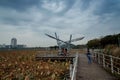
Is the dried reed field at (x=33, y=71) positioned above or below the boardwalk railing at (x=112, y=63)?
below

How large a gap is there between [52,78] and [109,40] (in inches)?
1372

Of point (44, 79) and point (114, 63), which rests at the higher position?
point (114, 63)

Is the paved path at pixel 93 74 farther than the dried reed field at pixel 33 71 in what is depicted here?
No

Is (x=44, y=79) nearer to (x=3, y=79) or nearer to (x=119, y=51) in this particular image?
(x=3, y=79)

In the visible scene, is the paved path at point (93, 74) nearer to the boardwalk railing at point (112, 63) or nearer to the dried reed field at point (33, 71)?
the boardwalk railing at point (112, 63)

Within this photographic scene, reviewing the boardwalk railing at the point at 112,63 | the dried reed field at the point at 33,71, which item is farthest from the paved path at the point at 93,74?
the dried reed field at the point at 33,71

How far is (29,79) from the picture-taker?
15117 mm

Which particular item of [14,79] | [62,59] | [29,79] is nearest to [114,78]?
[29,79]

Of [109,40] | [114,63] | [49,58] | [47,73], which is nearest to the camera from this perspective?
[114,63]

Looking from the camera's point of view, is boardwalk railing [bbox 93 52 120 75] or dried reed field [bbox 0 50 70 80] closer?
boardwalk railing [bbox 93 52 120 75]

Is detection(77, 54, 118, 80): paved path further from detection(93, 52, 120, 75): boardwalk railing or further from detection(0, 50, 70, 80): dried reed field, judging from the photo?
detection(0, 50, 70, 80): dried reed field

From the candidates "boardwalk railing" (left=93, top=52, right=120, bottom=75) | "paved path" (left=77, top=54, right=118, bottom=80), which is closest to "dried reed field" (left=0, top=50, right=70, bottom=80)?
"paved path" (left=77, top=54, right=118, bottom=80)

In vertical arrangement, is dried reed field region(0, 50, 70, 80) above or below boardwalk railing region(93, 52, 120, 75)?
below

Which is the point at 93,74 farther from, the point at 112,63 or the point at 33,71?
the point at 33,71
